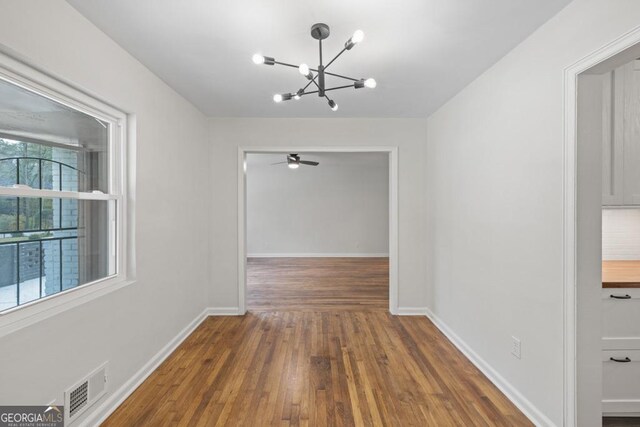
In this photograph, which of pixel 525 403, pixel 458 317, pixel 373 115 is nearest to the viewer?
pixel 525 403

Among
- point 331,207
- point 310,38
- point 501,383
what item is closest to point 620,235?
point 501,383

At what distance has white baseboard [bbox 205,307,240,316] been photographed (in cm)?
377

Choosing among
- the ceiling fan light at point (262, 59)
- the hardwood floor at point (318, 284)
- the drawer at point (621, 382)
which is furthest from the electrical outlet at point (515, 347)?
the ceiling fan light at point (262, 59)

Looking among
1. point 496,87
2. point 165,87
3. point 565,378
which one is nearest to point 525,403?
point 565,378

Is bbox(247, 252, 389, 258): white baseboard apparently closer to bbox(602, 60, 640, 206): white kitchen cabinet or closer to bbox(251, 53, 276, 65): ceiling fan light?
bbox(602, 60, 640, 206): white kitchen cabinet

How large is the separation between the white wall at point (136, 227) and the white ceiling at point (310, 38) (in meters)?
0.22

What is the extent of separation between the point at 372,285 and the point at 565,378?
3709 mm

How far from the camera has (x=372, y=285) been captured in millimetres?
5348

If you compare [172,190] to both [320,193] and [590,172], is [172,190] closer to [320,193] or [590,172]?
[590,172]

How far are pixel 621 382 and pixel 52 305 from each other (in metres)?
3.56

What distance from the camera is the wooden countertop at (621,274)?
1876mm

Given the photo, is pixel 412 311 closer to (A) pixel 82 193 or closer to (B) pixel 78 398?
(B) pixel 78 398

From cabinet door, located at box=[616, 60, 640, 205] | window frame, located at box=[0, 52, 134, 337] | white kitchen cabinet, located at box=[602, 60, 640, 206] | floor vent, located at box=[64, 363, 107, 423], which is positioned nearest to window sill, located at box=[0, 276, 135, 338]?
window frame, located at box=[0, 52, 134, 337]

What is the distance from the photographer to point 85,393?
5.85 ft
